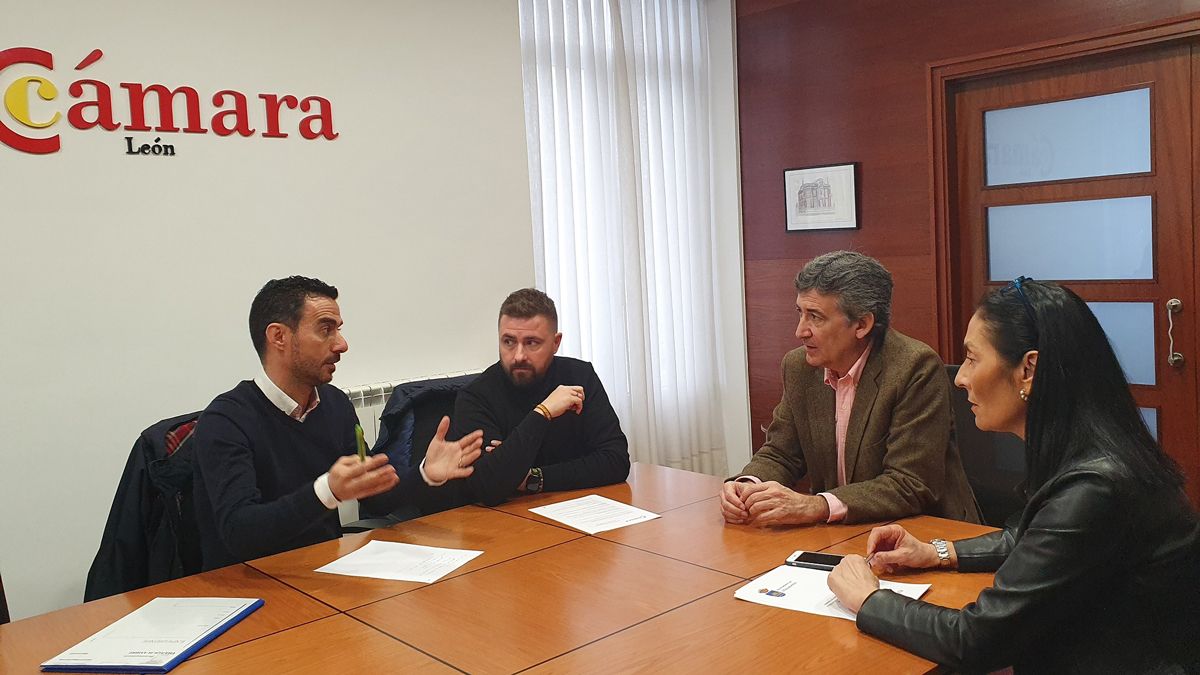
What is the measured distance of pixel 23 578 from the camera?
320cm

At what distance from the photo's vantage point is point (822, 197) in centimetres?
505

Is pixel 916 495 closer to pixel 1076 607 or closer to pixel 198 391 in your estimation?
pixel 1076 607

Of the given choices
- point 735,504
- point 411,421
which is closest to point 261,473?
point 411,421

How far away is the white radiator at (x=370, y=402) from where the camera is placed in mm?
3902

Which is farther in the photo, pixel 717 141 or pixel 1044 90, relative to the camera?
pixel 717 141

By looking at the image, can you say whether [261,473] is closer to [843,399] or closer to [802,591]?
[802,591]

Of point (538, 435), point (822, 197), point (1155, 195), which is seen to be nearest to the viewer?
point (538, 435)

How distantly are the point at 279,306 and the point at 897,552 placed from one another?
5.90 feet

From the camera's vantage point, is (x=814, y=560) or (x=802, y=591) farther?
(x=814, y=560)

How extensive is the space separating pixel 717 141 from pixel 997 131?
162 cm

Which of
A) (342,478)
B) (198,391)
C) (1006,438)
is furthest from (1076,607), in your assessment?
(198,391)

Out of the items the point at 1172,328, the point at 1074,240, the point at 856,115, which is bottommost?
the point at 1172,328

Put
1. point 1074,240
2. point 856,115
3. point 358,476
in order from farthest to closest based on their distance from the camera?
point 856,115 < point 1074,240 < point 358,476

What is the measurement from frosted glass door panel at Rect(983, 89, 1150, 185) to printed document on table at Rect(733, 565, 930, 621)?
2.84 m
